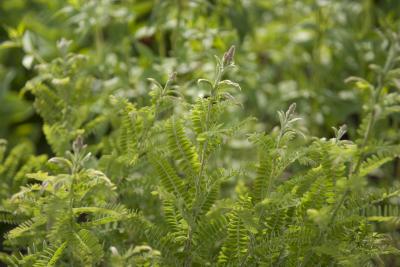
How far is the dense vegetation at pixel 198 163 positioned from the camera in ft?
4.57

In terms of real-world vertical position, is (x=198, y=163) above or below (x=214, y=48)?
above

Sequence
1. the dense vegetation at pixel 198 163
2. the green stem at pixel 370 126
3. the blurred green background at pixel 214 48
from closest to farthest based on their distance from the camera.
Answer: the green stem at pixel 370 126 → the dense vegetation at pixel 198 163 → the blurred green background at pixel 214 48

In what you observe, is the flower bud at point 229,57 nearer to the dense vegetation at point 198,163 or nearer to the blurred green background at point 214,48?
the dense vegetation at point 198,163

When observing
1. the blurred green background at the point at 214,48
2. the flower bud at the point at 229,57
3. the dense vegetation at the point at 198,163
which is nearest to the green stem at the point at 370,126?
the dense vegetation at the point at 198,163

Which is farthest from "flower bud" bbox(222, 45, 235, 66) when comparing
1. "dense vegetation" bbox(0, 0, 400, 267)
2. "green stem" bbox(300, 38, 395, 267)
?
"green stem" bbox(300, 38, 395, 267)

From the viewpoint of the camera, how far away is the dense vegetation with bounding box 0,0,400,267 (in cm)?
139

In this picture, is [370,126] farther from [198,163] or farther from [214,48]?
[214,48]

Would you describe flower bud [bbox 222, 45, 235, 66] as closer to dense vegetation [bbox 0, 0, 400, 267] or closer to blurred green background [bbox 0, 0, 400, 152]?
dense vegetation [bbox 0, 0, 400, 267]

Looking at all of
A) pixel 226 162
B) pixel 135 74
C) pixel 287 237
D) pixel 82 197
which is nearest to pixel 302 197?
pixel 287 237

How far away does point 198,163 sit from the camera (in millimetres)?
1479

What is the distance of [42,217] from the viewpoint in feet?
4.83

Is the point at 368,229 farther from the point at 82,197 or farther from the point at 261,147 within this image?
the point at 82,197

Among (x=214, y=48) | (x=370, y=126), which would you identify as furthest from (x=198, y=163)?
(x=214, y=48)

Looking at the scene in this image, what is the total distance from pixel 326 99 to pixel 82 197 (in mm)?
1575
